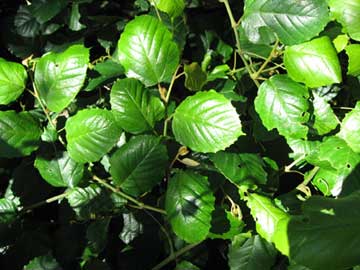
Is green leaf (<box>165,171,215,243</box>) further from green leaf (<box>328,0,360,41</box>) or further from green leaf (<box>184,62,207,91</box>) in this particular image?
green leaf (<box>328,0,360,41</box>)

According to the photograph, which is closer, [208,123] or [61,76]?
[208,123]

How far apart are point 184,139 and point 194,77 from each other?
6.7 inches

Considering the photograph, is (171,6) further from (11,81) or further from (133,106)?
(11,81)

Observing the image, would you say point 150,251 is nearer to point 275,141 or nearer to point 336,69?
point 275,141

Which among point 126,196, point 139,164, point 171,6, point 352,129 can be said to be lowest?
point 126,196

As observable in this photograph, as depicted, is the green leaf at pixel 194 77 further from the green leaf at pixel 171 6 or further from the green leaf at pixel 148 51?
the green leaf at pixel 171 6

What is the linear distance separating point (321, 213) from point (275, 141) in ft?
2.33

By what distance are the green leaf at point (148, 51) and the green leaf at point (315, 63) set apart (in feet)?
0.98

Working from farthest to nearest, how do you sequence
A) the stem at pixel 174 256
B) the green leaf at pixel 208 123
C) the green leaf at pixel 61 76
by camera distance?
the stem at pixel 174 256 → the green leaf at pixel 61 76 → the green leaf at pixel 208 123

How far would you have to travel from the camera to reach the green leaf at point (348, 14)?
3.95 ft

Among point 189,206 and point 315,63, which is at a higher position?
point 315,63

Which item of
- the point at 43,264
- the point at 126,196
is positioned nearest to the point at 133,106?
the point at 126,196

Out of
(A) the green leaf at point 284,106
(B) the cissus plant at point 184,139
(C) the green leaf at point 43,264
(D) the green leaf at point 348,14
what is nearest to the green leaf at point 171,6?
(B) the cissus plant at point 184,139

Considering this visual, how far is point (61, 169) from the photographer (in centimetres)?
128
